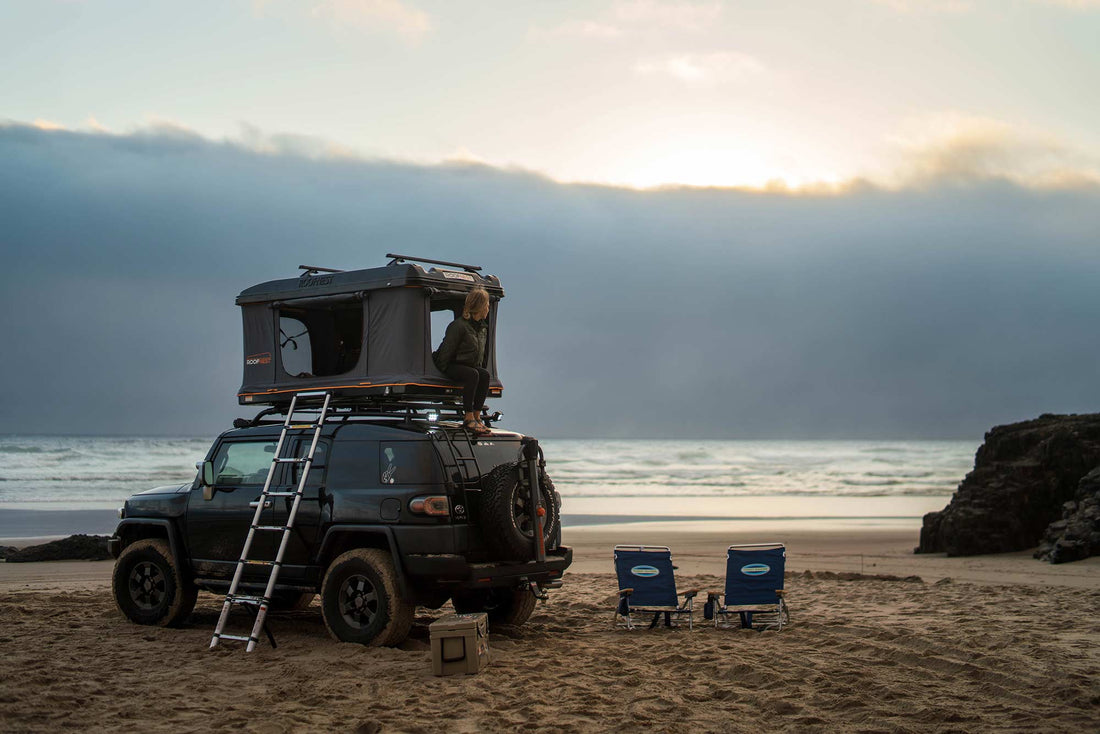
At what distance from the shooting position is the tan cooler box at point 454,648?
753cm

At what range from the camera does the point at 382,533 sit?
8.44m

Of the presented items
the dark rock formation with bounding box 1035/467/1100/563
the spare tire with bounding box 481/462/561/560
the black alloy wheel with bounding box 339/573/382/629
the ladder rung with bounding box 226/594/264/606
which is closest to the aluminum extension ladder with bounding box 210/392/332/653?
the ladder rung with bounding box 226/594/264/606

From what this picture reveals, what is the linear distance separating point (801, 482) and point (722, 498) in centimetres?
976

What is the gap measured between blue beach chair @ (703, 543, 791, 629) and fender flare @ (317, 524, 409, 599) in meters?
3.18

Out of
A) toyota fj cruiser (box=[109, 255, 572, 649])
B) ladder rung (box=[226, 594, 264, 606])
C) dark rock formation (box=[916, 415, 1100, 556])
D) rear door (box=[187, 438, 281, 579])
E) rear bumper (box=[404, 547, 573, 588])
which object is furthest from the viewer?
dark rock formation (box=[916, 415, 1100, 556])

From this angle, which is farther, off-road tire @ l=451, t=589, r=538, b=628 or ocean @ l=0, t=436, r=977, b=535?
ocean @ l=0, t=436, r=977, b=535

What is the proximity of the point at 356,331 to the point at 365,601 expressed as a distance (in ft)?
8.86

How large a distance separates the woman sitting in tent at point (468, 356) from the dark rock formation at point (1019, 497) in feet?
37.6

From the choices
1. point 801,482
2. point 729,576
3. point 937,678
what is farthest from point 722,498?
point 937,678

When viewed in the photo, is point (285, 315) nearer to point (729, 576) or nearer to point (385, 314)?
point (385, 314)

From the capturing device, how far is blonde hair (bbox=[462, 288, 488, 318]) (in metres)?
8.95

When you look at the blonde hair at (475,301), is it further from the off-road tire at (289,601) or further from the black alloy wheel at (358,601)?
the off-road tire at (289,601)

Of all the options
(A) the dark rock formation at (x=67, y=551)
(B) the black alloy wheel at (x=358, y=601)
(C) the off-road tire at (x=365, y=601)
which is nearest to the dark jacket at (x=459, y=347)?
(C) the off-road tire at (x=365, y=601)

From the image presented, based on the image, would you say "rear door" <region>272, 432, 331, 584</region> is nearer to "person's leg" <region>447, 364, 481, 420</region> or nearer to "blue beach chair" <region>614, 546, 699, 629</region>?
"person's leg" <region>447, 364, 481, 420</region>
